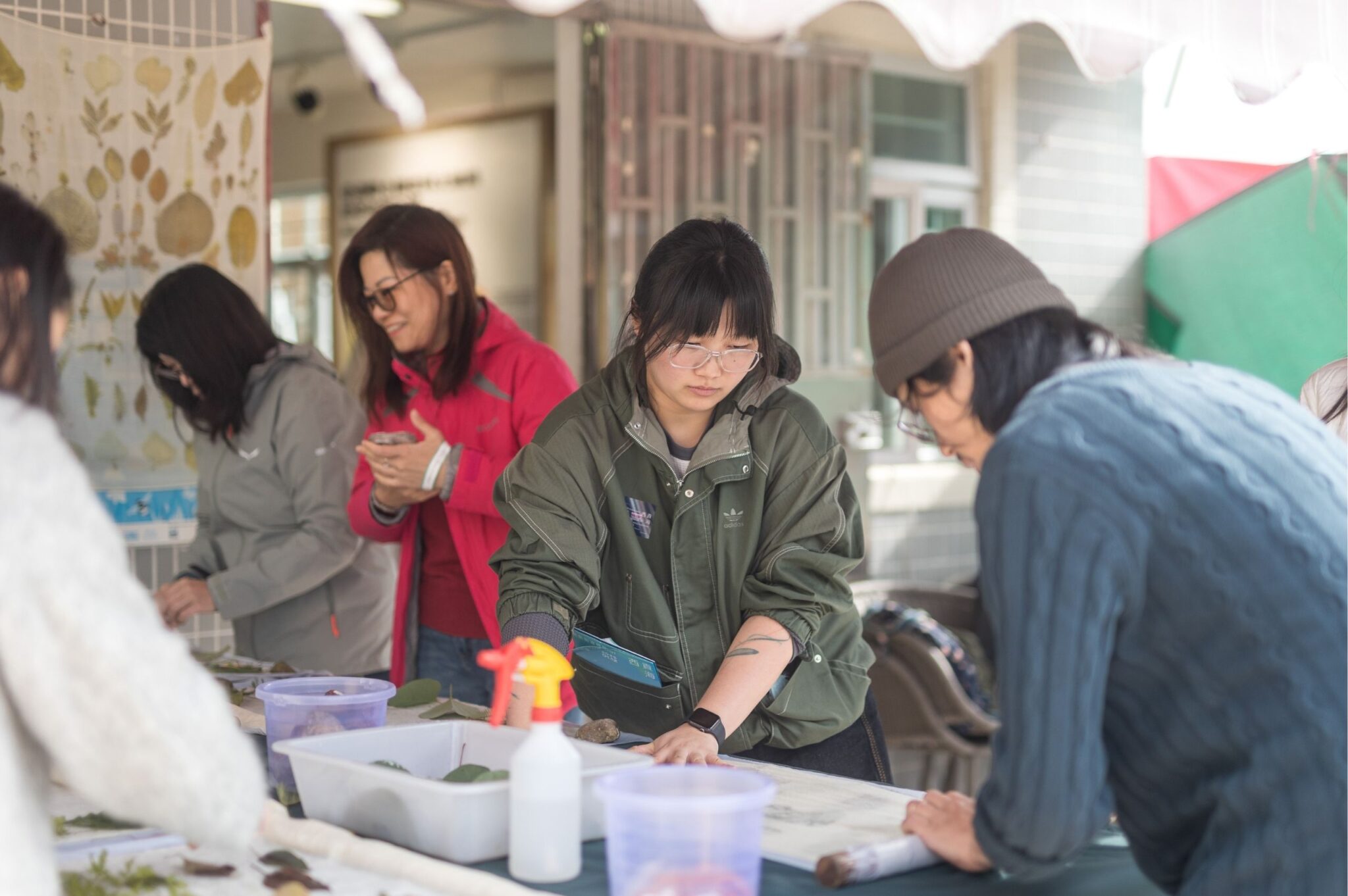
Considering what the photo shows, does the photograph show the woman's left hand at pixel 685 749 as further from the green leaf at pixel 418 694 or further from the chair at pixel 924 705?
the chair at pixel 924 705

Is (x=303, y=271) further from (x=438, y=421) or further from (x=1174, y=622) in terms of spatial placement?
(x=1174, y=622)

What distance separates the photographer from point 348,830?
5.13 ft

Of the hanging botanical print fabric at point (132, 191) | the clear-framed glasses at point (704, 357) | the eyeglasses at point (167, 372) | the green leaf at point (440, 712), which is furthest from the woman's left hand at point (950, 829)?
the hanging botanical print fabric at point (132, 191)

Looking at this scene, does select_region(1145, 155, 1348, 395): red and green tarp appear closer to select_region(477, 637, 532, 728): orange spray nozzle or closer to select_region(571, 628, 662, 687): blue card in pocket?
select_region(571, 628, 662, 687): blue card in pocket

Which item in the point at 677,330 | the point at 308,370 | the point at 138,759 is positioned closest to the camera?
the point at 138,759

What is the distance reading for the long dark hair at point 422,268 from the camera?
272 cm

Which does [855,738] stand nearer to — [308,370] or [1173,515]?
[1173,515]

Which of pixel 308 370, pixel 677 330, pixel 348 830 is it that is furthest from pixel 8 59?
pixel 348 830

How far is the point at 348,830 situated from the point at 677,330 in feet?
2.79

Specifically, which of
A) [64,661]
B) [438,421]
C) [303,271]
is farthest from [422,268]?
[303,271]

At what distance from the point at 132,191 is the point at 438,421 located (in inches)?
54.4

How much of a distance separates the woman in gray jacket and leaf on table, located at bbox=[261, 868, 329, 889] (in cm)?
148

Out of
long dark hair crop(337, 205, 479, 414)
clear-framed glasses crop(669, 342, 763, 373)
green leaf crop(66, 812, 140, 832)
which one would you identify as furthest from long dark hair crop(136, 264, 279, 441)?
green leaf crop(66, 812, 140, 832)

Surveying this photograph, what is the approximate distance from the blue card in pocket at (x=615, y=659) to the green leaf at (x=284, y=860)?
74 cm
